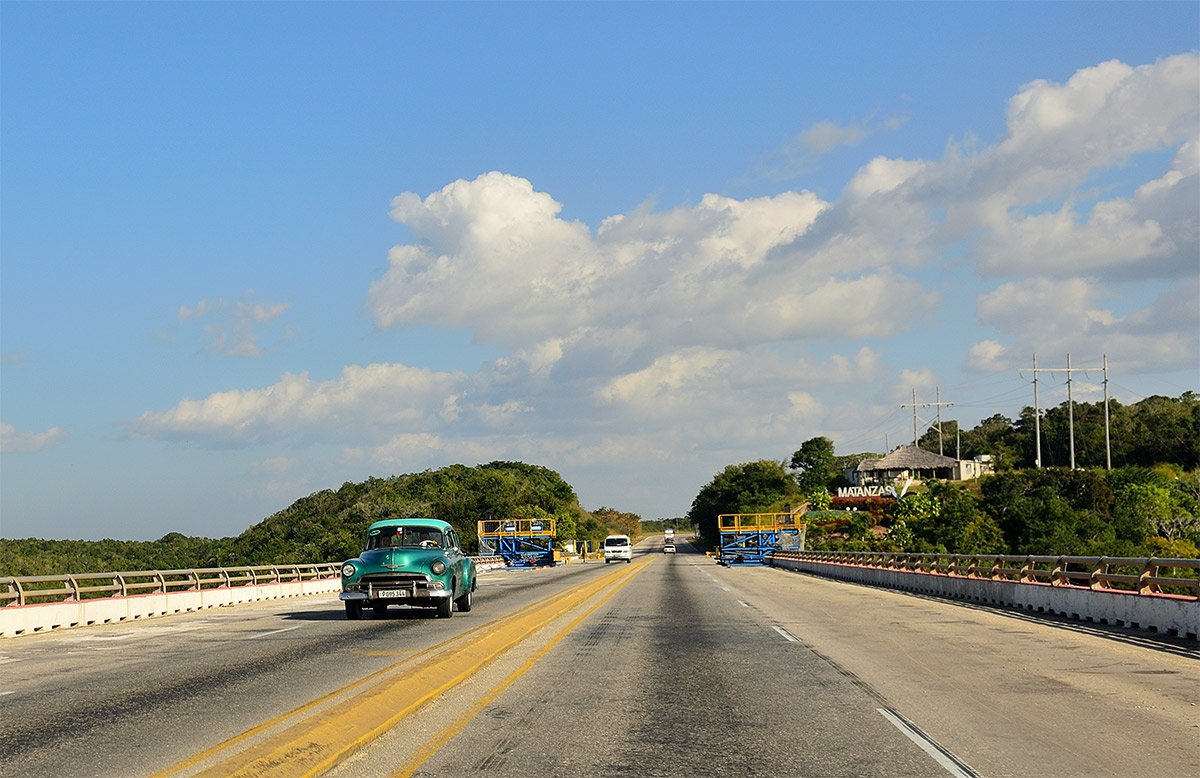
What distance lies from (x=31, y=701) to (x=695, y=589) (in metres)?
29.9

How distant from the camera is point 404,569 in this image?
24.0 meters

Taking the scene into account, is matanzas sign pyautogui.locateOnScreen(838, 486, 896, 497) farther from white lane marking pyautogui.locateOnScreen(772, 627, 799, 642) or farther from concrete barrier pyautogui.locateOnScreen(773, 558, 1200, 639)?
white lane marking pyautogui.locateOnScreen(772, 627, 799, 642)

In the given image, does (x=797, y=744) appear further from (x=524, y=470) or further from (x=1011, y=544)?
(x=524, y=470)

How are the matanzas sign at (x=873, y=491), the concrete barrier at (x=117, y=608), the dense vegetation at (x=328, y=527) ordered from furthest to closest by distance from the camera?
1. the matanzas sign at (x=873, y=491)
2. the dense vegetation at (x=328, y=527)
3. the concrete barrier at (x=117, y=608)

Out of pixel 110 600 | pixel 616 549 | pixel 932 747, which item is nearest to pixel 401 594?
pixel 110 600

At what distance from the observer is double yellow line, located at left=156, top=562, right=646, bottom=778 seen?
8070 mm

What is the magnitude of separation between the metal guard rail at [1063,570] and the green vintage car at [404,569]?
44.2ft

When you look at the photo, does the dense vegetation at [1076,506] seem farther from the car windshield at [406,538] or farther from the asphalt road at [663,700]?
the asphalt road at [663,700]

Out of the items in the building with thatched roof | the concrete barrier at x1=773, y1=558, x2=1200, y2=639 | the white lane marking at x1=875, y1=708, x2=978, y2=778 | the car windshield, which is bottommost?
the concrete barrier at x1=773, y1=558, x2=1200, y2=639

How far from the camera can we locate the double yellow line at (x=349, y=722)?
8.07 m

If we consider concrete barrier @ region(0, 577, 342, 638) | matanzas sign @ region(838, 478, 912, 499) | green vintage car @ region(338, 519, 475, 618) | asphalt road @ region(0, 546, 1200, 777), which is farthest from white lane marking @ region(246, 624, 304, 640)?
matanzas sign @ region(838, 478, 912, 499)

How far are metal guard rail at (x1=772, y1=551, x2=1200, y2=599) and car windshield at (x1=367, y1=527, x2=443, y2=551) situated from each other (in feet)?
45.1

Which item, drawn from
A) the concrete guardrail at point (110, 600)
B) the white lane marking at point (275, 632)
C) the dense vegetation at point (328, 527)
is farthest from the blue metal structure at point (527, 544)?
the white lane marking at point (275, 632)

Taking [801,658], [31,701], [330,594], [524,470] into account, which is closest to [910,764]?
[801,658]
